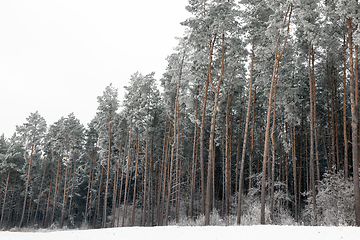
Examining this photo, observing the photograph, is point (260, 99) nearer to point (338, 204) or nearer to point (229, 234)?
point (338, 204)

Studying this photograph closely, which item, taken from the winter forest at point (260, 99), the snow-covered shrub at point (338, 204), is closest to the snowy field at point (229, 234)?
the winter forest at point (260, 99)

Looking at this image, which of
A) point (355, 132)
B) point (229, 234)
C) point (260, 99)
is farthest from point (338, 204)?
point (260, 99)

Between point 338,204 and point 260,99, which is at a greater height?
point 260,99

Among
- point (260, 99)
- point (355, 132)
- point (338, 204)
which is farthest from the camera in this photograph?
point (260, 99)

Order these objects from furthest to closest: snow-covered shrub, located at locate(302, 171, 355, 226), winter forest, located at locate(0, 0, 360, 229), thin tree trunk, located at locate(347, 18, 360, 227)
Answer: winter forest, located at locate(0, 0, 360, 229)
snow-covered shrub, located at locate(302, 171, 355, 226)
thin tree trunk, located at locate(347, 18, 360, 227)

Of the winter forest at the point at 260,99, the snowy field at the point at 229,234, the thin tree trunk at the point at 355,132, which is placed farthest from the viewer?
the winter forest at the point at 260,99

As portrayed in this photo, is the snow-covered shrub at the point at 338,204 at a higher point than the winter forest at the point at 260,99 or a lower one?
lower

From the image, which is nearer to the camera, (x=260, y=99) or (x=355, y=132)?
(x=355, y=132)

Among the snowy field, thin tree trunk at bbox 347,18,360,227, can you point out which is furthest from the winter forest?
the snowy field

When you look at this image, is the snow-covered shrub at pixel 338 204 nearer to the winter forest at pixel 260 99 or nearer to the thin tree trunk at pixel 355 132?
the winter forest at pixel 260 99

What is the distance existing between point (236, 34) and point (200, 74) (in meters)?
3.47

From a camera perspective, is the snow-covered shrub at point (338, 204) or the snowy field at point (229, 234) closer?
the snowy field at point (229, 234)

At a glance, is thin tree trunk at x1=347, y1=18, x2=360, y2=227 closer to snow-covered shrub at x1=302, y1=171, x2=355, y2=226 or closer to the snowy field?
snow-covered shrub at x1=302, y1=171, x2=355, y2=226

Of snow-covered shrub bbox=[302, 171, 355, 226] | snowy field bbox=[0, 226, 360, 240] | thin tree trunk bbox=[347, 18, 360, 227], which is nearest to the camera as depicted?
snowy field bbox=[0, 226, 360, 240]
